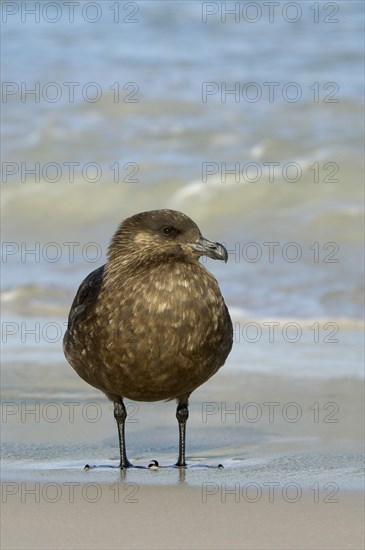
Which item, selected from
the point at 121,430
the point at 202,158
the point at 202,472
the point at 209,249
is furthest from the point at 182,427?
the point at 202,158

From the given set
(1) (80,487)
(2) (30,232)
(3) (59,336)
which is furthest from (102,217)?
(1) (80,487)

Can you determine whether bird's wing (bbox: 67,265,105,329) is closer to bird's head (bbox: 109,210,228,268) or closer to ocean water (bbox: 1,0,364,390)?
bird's head (bbox: 109,210,228,268)

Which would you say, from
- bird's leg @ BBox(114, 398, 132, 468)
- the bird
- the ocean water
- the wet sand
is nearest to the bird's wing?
the bird

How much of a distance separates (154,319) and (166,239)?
15.7 inches

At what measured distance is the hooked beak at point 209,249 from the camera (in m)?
5.82

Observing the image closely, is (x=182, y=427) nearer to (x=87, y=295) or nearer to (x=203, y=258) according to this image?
(x=87, y=295)

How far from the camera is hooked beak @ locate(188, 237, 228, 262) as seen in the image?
229 inches

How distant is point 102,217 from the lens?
11984 millimetres

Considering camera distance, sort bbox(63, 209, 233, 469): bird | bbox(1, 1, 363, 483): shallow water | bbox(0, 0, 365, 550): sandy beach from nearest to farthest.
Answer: bbox(0, 0, 365, 550): sandy beach → bbox(63, 209, 233, 469): bird → bbox(1, 1, 363, 483): shallow water

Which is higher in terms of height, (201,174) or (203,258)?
(201,174)

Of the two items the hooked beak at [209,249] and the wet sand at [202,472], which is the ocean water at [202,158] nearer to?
the wet sand at [202,472]

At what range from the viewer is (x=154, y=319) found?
568cm

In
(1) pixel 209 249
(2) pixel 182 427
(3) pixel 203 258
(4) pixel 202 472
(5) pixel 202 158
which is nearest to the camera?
(4) pixel 202 472

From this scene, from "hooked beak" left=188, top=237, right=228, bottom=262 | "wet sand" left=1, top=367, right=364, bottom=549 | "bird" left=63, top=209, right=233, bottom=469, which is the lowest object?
"wet sand" left=1, top=367, right=364, bottom=549
